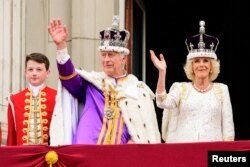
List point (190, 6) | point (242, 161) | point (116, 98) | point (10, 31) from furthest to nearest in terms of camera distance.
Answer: point (190, 6) < point (10, 31) < point (116, 98) < point (242, 161)

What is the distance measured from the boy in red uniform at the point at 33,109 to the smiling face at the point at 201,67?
1158mm

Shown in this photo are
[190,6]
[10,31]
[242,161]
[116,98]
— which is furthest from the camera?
[190,6]

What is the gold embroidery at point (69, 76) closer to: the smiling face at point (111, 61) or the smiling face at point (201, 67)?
the smiling face at point (111, 61)

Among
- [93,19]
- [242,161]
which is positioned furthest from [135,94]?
[93,19]

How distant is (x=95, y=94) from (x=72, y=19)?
6.92 ft

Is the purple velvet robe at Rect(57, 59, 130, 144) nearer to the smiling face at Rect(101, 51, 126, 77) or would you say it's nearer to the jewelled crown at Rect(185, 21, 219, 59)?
the smiling face at Rect(101, 51, 126, 77)

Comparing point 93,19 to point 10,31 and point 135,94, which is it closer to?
point 10,31

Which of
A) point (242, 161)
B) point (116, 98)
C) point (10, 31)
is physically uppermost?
point (10, 31)

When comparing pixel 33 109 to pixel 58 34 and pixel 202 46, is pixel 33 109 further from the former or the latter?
pixel 202 46

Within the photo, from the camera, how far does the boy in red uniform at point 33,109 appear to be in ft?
22.2

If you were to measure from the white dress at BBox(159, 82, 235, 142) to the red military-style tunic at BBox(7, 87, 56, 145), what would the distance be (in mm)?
953

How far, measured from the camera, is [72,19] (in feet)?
28.8

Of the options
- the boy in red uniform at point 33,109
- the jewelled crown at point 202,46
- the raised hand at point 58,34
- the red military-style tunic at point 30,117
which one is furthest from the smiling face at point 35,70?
the jewelled crown at point 202,46

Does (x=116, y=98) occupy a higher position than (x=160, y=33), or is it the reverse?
(x=160, y=33)
